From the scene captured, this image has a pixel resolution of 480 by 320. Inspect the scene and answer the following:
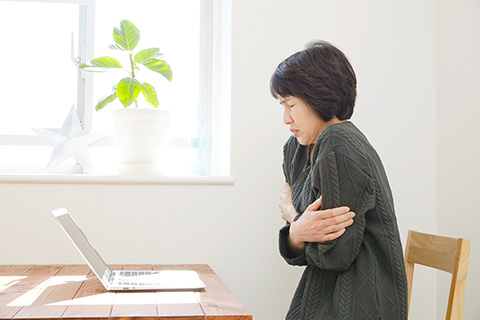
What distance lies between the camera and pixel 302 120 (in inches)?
59.8

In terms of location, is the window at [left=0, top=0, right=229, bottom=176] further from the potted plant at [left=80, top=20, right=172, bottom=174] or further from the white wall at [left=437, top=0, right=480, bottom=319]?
the white wall at [left=437, top=0, right=480, bottom=319]

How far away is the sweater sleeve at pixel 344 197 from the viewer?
4.34 feet

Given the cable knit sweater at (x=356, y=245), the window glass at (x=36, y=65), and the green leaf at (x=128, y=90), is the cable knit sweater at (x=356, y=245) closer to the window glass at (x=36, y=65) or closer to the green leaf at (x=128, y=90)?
the green leaf at (x=128, y=90)

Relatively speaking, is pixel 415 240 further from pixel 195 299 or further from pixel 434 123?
pixel 195 299

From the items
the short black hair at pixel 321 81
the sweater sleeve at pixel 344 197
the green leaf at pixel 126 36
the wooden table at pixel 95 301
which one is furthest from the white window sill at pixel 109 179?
the sweater sleeve at pixel 344 197

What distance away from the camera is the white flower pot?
207 cm

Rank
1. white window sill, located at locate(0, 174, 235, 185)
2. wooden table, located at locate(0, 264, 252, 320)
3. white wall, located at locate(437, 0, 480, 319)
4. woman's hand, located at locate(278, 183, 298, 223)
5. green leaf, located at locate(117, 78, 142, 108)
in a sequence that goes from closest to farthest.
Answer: wooden table, located at locate(0, 264, 252, 320), woman's hand, located at locate(278, 183, 298, 223), white window sill, located at locate(0, 174, 235, 185), green leaf, located at locate(117, 78, 142, 108), white wall, located at locate(437, 0, 480, 319)

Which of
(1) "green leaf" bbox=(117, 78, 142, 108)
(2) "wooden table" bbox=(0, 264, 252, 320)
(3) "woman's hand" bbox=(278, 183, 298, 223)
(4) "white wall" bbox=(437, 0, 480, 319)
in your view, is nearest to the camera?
(2) "wooden table" bbox=(0, 264, 252, 320)

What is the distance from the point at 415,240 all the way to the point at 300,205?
1.53ft

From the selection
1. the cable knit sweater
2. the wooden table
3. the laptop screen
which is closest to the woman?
the cable knit sweater

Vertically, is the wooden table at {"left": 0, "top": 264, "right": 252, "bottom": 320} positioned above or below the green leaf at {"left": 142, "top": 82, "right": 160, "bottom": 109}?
below

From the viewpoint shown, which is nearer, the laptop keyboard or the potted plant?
the laptop keyboard

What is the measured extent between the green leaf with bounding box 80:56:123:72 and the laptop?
711 mm

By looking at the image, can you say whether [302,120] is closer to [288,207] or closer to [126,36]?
[288,207]
